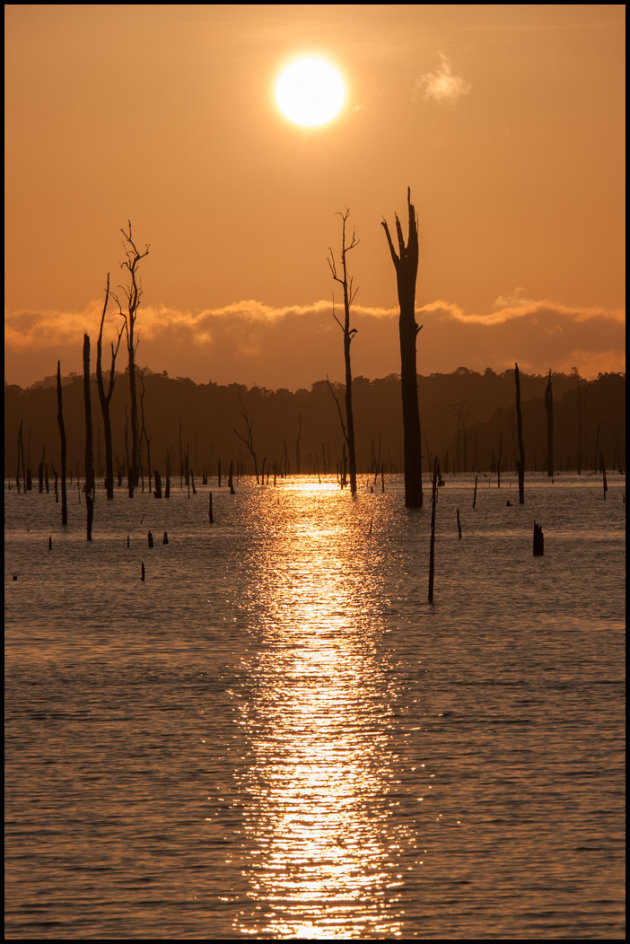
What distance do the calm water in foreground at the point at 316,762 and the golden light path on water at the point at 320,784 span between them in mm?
25

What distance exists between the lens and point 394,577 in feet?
92.2

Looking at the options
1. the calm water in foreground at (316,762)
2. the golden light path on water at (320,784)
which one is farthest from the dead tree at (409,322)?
the golden light path on water at (320,784)

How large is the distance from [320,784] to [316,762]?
75cm

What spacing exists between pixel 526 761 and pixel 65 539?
109 feet

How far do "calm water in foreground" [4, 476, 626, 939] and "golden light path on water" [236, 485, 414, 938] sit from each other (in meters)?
0.02

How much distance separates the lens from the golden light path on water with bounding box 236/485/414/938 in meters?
7.55

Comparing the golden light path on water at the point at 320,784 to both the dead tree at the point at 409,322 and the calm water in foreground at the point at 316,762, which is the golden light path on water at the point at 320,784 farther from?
the dead tree at the point at 409,322

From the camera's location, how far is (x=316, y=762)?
1107 centimetres

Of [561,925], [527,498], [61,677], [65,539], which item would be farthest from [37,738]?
[527,498]

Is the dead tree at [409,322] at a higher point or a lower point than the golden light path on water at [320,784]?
higher

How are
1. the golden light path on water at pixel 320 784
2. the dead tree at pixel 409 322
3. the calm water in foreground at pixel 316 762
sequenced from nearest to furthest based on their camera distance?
the golden light path on water at pixel 320 784 → the calm water in foreground at pixel 316 762 → the dead tree at pixel 409 322

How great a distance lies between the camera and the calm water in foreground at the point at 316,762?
7.67 m

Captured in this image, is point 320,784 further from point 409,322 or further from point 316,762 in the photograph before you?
point 409,322

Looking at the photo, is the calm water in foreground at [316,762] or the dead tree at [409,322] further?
the dead tree at [409,322]
